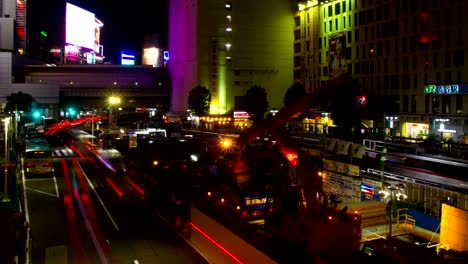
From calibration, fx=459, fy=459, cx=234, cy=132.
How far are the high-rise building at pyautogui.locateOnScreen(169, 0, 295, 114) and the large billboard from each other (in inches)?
819

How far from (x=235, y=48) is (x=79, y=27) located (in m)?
41.7

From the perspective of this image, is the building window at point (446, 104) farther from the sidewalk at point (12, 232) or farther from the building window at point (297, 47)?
the sidewalk at point (12, 232)

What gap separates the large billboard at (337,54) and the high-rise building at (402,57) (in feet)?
0.49

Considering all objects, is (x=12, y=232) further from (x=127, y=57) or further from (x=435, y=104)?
(x=127, y=57)

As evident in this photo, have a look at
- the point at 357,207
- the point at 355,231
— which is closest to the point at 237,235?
the point at 355,231

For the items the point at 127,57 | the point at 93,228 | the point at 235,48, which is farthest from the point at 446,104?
the point at 127,57

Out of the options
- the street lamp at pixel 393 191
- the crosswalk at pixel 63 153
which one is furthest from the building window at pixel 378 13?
the street lamp at pixel 393 191

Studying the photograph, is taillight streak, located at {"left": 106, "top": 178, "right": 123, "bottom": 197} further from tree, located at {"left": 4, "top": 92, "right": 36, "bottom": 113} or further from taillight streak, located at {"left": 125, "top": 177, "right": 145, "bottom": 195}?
tree, located at {"left": 4, "top": 92, "right": 36, "bottom": 113}

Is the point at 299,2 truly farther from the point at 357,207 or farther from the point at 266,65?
the point at 357,207

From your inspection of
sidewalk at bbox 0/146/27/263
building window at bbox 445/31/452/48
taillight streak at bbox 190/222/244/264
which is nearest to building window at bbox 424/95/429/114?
building window at bbox 445/31/452/48

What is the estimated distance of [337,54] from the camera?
230ft

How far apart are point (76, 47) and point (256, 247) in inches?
4469

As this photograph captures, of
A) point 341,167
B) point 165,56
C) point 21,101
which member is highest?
point 165,56

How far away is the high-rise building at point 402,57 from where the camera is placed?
5344cm
